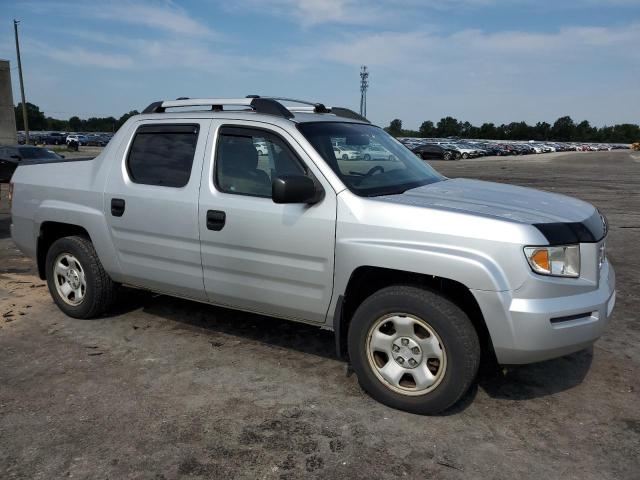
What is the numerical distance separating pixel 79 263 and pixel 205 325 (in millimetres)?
1223

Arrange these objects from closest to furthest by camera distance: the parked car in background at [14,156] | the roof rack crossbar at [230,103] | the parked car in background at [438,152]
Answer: the roof rack crossbar at [230,103] → the parked car in background at [14,156] → the parked car in background at [438,152]

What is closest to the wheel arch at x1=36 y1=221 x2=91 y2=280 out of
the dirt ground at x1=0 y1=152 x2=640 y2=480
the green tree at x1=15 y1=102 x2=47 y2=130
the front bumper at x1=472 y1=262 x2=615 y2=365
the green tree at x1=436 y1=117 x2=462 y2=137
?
the dirt ground at x1=0 y1=152 x2=640 y2=480

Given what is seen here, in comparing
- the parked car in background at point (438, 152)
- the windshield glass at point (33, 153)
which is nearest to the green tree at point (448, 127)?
the parked car in background at point (438, 152)

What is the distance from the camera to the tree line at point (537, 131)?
5674 inches

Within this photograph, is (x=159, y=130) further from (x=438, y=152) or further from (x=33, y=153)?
(x=438, y=152)

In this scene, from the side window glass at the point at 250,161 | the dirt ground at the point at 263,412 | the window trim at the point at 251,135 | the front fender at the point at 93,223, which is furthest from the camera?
the front fender at the point at 93,223

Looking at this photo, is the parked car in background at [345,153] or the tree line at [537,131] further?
the tree line at [537,131]

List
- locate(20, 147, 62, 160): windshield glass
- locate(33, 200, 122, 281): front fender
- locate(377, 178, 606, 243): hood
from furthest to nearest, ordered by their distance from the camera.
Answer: locate(20, 147, 62, 160): windshield glass
locate(33, 200, 122, 281): front fender
locate(377, 178, 606, 243): hood

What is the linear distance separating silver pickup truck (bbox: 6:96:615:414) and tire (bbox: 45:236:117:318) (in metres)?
0.02

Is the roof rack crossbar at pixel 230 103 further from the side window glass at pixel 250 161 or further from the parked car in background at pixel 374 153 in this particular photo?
the parked car in background at pixel 374 153

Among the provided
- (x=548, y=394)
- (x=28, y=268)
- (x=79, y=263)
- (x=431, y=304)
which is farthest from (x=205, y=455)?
(x=28, y=268)

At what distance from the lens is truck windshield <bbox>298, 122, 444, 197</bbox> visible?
379 centimetres

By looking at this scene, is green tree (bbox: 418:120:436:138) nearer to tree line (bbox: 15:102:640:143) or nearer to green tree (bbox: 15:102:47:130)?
tree line (bbox: 15:102:640:143)

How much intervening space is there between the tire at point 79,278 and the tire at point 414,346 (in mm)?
2480
